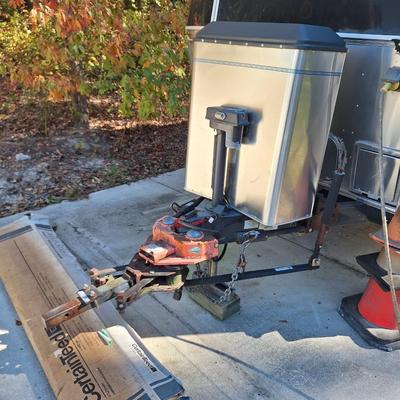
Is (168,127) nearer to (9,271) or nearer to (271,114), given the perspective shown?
(9,271)

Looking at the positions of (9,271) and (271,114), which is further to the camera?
(9,271)

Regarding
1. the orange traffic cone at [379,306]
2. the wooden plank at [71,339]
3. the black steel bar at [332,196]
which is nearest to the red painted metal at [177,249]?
the wooden plank at [71,339]

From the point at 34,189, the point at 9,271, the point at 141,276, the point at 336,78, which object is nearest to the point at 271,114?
the point at 336,78

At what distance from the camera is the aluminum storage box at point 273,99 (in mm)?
2186

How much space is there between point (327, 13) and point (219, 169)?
1.22 m

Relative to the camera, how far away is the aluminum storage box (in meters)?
2.19

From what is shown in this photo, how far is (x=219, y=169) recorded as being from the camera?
8.13 ft

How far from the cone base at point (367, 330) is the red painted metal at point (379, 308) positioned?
Result: 1.2 inches

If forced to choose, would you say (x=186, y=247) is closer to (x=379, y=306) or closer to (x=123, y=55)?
(x=379, y=306)

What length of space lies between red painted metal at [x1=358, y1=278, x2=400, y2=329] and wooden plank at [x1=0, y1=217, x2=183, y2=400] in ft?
4.28

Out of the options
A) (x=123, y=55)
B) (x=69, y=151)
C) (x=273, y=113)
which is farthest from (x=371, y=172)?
(x=69, y=151)

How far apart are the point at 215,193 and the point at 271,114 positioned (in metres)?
0.55

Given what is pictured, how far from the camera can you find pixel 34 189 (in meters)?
4.47

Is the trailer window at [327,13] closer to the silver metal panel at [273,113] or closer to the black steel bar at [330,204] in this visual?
the silver metal panel at [273,113]
